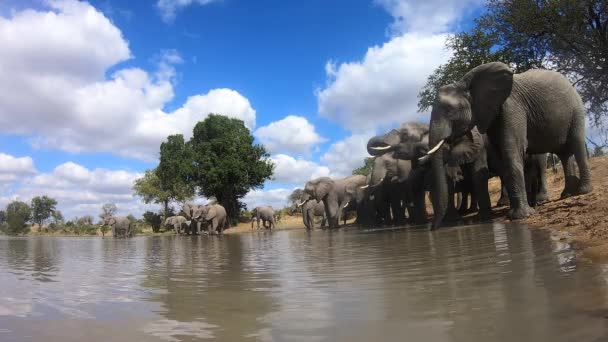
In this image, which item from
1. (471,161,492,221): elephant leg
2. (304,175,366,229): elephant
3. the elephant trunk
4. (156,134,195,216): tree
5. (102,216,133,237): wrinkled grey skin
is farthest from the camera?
(156,134,195,216): tree

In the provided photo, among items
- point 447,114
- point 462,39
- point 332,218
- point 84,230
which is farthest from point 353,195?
point 84,230

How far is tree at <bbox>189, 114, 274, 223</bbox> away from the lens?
39469 mm

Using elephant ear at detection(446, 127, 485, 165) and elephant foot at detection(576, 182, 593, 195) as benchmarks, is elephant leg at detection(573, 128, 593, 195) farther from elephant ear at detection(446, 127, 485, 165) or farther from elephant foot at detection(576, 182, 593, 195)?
elephant ear at detection(446, 127, 485, 165)

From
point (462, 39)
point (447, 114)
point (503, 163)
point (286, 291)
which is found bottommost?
point (286, 291)

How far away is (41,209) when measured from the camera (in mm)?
71312

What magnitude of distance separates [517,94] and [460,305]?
28.7ft

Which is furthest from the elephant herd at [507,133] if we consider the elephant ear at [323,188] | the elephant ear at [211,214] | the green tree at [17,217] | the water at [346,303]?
the green tree at [17,217]

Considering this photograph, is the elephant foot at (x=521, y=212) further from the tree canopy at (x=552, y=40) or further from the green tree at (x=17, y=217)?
the green tree at (x=17, y=217)

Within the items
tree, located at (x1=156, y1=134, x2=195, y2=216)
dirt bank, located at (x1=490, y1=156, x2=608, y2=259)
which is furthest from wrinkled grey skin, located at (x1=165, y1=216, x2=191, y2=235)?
dirt bank, located at (x1=490, y1=156, x2=608, y2=259)

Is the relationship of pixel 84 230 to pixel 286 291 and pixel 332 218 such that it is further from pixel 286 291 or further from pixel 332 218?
pixel 286 291

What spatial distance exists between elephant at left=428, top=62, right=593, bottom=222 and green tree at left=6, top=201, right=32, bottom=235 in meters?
61.9

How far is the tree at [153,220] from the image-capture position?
4732 centimetres

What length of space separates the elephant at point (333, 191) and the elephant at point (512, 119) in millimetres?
10531

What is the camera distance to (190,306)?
2.73 metres
